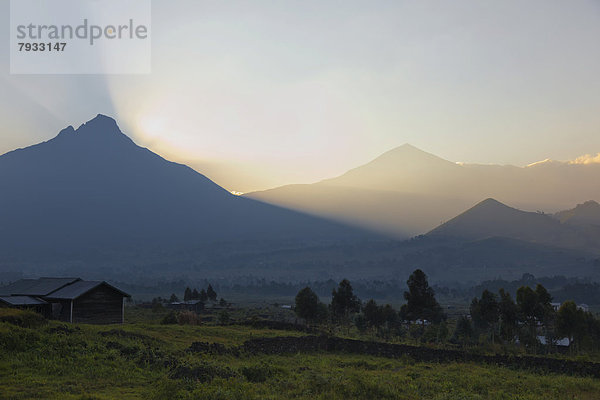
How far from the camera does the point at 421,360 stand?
33.6 metres

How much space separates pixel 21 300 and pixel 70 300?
393 cm

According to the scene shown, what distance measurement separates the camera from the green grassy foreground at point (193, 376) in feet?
64.5

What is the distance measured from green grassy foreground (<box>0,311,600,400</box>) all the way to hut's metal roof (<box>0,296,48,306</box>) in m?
10.5

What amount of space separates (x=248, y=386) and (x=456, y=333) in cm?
4748

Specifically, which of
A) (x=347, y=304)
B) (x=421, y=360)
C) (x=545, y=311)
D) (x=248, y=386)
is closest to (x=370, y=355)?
(x=421, y=360)

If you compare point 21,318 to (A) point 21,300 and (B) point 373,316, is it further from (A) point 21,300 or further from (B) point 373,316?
(B) point 373,316

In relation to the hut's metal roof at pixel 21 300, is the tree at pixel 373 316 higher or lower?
lower

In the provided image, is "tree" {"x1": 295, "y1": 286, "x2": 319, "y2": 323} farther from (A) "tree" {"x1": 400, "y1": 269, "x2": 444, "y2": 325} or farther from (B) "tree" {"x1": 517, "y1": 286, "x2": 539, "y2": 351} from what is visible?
(B) "tree" {"x1": 517, "y1": 286, "x2": 539, "y2": 351}

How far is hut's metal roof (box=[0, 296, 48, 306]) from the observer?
125ft

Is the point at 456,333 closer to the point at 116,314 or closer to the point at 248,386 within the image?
the point at 116,314

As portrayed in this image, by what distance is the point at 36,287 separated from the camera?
4359 centimetres

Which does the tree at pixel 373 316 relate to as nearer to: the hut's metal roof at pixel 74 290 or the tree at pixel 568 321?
the tree at pixel 568 321

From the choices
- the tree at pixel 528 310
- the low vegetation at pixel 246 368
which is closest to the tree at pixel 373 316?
the tree at pixel 528 310

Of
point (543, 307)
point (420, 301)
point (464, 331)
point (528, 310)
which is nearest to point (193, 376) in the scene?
point (528, 310)
